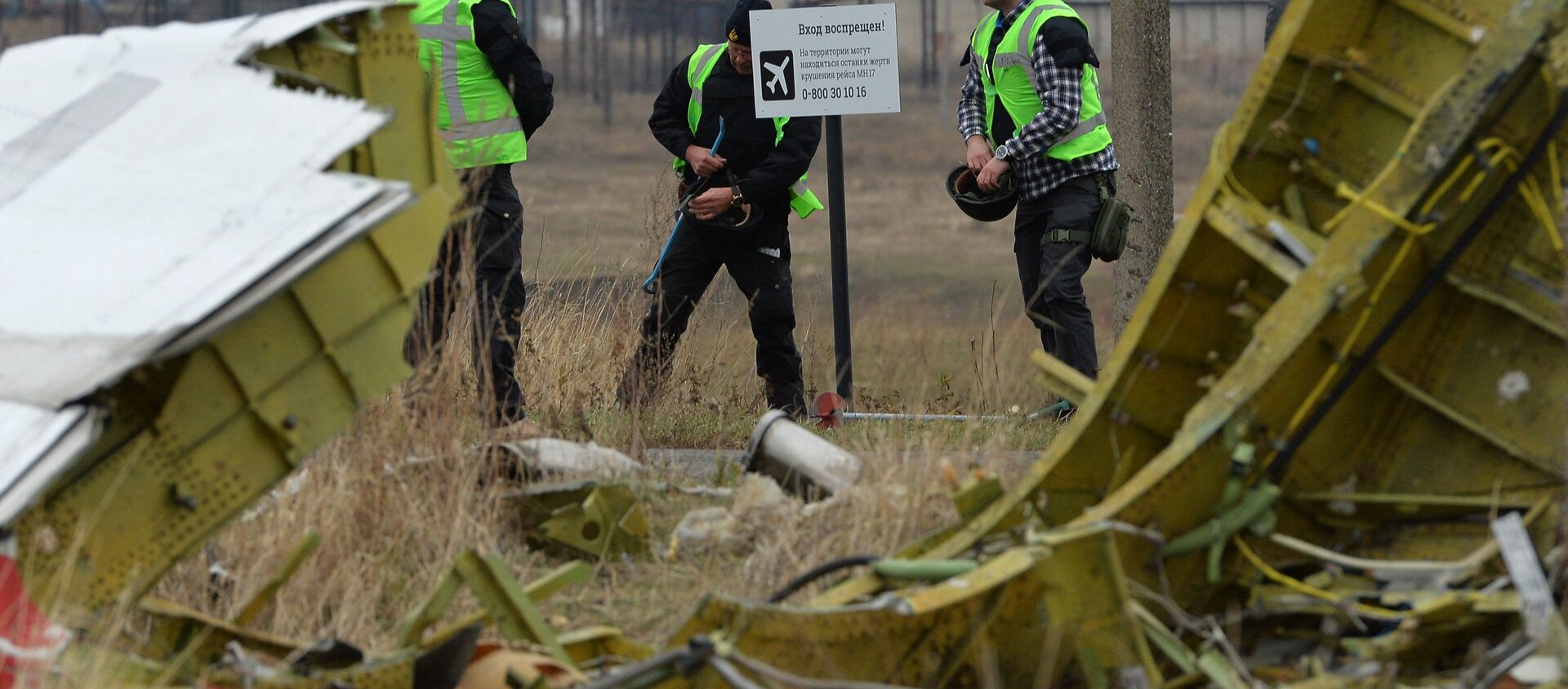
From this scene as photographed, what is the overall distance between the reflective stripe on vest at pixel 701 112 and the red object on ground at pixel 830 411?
3.27ft

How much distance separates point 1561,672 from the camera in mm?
3516

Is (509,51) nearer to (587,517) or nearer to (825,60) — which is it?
(825,60)

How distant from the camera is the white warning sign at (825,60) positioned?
7.92 meters

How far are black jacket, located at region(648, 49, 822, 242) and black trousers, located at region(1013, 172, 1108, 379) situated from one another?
44.6 inches

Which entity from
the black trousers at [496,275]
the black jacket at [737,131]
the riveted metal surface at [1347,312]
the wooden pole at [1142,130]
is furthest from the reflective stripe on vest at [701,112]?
the riveted metal surface at [1347,312]

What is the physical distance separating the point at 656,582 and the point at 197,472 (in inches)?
67.6

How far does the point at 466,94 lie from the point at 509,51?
0.96 feet

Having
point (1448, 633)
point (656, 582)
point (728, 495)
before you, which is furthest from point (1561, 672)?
point (728, 495)

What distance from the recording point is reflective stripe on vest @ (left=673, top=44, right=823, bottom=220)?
7.96m

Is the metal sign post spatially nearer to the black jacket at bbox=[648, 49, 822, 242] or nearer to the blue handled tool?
the black jacket at bbox=[648, 49, 822, 242]

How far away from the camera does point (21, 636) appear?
138 inches

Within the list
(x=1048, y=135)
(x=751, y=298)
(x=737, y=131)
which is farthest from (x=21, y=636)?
(x=1048, y=135)

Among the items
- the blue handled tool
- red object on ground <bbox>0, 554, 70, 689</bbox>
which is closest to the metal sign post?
the blue handled tool

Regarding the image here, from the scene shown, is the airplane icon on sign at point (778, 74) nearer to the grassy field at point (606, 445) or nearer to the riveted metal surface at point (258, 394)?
the grassy field at point (606, 445)
